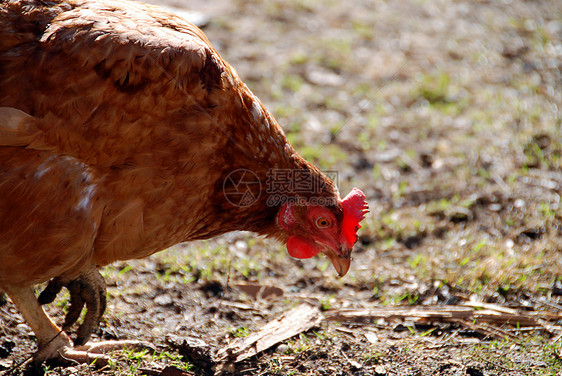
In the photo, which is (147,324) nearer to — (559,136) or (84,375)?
(84,375)

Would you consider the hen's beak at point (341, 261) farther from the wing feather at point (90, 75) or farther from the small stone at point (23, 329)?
the small stone at point (23, 329)

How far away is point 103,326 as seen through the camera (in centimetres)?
315

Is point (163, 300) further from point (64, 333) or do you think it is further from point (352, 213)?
point (352, 213)

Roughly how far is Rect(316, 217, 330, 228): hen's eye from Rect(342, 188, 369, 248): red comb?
94 millimetres

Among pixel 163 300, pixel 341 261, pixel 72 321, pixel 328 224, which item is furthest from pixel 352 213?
pixel 72 321

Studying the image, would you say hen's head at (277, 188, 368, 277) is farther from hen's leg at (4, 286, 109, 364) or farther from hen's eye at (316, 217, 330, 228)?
hen's leg at (4, 286, 109, 364)

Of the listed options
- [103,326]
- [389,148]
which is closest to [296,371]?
[103,326]

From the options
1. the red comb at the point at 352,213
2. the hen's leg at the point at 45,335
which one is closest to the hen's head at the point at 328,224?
the red comb at the point at 352,213

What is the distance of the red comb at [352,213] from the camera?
3.06 metres

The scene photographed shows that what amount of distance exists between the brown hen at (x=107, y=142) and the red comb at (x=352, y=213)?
44cm

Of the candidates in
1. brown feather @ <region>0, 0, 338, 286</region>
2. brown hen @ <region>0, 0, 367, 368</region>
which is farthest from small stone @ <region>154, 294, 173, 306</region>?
brown feather @ <region>0, 0, 338, 286</region>

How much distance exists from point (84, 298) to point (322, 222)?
1338mm

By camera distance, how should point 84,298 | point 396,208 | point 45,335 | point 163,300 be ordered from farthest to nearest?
point 396,208 < point 163,300 < point 84,298 < point 45,335

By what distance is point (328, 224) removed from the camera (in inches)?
121
